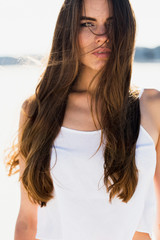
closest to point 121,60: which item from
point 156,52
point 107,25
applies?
point 107,25

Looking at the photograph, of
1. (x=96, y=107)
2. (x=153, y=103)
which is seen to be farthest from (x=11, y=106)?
(x=153, y=103)

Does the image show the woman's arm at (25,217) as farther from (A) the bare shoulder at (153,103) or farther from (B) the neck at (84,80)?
(A) the bare shoulder at (153,103)

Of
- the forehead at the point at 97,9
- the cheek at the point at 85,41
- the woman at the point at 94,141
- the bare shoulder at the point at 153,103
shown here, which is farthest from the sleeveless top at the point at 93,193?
the forehead at the point at 97,9

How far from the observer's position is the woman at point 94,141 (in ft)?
4.69

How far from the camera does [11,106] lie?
2.83 m

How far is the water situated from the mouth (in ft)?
0.94

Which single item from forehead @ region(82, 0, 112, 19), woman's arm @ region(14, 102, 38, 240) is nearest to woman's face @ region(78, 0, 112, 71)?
forehead @ region(82, 0, 112, 19)

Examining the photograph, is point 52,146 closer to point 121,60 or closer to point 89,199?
point 89,199

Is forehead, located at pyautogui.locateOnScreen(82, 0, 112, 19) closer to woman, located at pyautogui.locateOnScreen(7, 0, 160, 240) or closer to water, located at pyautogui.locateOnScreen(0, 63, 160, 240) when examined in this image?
woman, located at pyautogui.locateOnScreen(7, 0, 160, 240)

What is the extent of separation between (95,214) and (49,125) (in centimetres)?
49

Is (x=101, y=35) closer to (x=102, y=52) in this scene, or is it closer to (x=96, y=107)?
(x=102, y=52)

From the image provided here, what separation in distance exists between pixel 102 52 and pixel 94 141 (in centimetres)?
43

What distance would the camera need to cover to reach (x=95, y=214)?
4.86 feet

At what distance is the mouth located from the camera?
4.78ft
